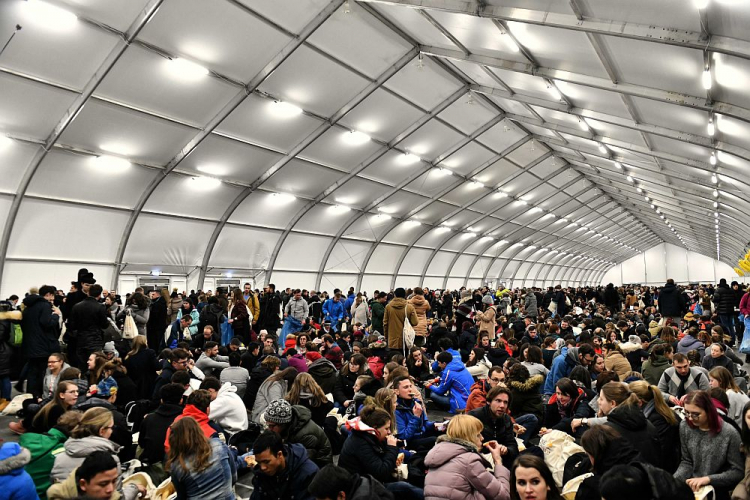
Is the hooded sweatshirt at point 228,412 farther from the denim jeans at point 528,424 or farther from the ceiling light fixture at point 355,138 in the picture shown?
the ceiling light fixture at point 355,138

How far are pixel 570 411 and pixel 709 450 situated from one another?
1.71 metres

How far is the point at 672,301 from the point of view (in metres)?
14.0

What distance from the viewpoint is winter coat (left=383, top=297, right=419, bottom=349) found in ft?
34.4

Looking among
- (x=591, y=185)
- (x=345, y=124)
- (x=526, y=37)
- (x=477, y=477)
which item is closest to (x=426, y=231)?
(x=591, y=185)

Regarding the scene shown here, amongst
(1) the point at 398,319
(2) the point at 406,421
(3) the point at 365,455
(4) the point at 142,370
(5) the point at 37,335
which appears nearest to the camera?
(3) the point at 365,455

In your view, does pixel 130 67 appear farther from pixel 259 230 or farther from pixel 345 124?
pixel 259 230

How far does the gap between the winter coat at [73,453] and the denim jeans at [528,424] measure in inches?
177

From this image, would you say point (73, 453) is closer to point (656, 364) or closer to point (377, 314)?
point (656, 364)

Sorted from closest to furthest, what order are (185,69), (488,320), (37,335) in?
1. (37,335)
2. (185,69)
3. (488,320)

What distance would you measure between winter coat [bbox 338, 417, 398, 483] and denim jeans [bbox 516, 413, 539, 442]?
2.41 meters

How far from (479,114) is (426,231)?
35.7 ft

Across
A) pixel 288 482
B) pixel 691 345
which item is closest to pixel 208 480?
pixel 288 482

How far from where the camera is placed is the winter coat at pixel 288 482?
12.1 feet

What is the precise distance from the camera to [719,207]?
64.8 feet
